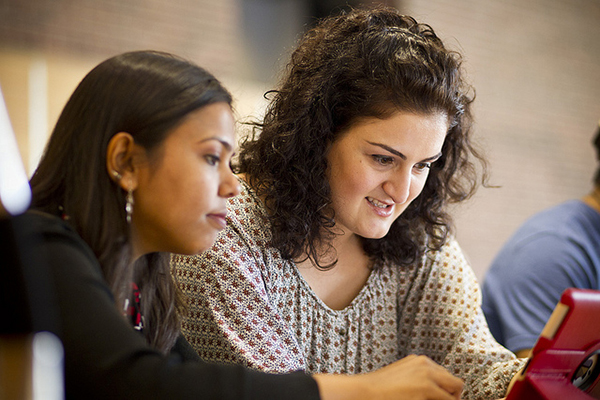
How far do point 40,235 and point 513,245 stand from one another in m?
1.73

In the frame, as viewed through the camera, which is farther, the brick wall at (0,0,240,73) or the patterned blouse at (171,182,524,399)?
the brick wall at (0,0,240,73)

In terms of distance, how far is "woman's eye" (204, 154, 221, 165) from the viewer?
93cm

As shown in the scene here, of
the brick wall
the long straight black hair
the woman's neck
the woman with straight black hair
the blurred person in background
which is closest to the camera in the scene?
the woman with straight black hair

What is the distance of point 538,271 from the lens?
6.52 ft

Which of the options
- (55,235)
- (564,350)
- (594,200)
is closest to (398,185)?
(564,350)

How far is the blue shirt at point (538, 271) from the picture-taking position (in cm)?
192

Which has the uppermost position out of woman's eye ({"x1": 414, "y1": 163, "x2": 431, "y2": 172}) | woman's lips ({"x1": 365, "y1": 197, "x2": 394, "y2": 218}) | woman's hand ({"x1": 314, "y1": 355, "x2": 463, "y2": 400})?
woman's eye ({"x1": 414, "y1": 163, "x2": 431, "y2": 172})

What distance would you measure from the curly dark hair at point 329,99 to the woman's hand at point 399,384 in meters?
0.61

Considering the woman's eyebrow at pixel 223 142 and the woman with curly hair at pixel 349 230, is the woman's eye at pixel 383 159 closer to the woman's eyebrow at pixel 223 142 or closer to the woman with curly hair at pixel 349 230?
the woman with curly hair at pixel 349 230

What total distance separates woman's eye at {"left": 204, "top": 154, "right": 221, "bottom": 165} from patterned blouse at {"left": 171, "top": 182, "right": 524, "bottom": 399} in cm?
42

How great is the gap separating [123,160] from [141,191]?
0.05 metres

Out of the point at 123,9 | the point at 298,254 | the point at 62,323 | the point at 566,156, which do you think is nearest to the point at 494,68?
the point at 566,156

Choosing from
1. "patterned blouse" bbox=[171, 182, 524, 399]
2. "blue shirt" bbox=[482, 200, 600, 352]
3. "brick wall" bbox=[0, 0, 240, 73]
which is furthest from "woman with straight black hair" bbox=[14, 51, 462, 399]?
"brick wall" bbox=[0, 0, 240, 73]

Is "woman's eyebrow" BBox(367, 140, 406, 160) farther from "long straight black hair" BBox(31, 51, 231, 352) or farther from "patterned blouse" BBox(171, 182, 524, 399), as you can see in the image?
"long straight black hair" BBox(31, 51, 231, 352)
